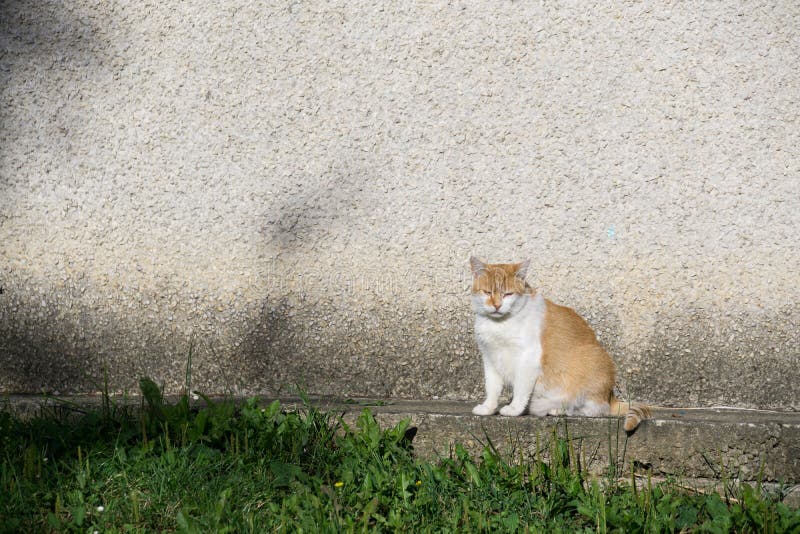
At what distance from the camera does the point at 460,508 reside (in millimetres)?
2381

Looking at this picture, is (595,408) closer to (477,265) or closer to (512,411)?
(512,411)

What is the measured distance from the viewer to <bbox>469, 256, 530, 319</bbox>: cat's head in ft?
9.14

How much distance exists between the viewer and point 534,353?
9.16ft

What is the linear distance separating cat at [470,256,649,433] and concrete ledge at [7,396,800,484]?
10cm

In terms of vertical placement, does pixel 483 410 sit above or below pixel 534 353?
below

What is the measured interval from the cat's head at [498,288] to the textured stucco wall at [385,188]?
299 millimetres

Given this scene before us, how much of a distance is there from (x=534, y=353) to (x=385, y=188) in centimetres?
96

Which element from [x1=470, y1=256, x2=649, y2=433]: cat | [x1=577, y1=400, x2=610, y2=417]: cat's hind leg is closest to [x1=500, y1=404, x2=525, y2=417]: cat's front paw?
[x1=470, y1=256, x2=649, y2=433]: cat

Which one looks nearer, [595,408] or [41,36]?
[595,408]

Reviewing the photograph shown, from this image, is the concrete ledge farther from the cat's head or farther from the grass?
the cat's head

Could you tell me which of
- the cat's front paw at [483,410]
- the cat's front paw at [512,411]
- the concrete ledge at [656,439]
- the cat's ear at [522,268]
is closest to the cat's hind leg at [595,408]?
the concrete ledge at [656,439]

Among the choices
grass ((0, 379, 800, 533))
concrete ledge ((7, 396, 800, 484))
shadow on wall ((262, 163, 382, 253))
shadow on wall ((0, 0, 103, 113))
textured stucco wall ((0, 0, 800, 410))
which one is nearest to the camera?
grass ((0, 379, 800, 533))

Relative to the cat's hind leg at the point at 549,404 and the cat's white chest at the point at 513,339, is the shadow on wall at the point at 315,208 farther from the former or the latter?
the cat's hind leg at the point at 549,404

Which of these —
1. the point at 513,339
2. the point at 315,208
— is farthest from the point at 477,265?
the point at 315,208
